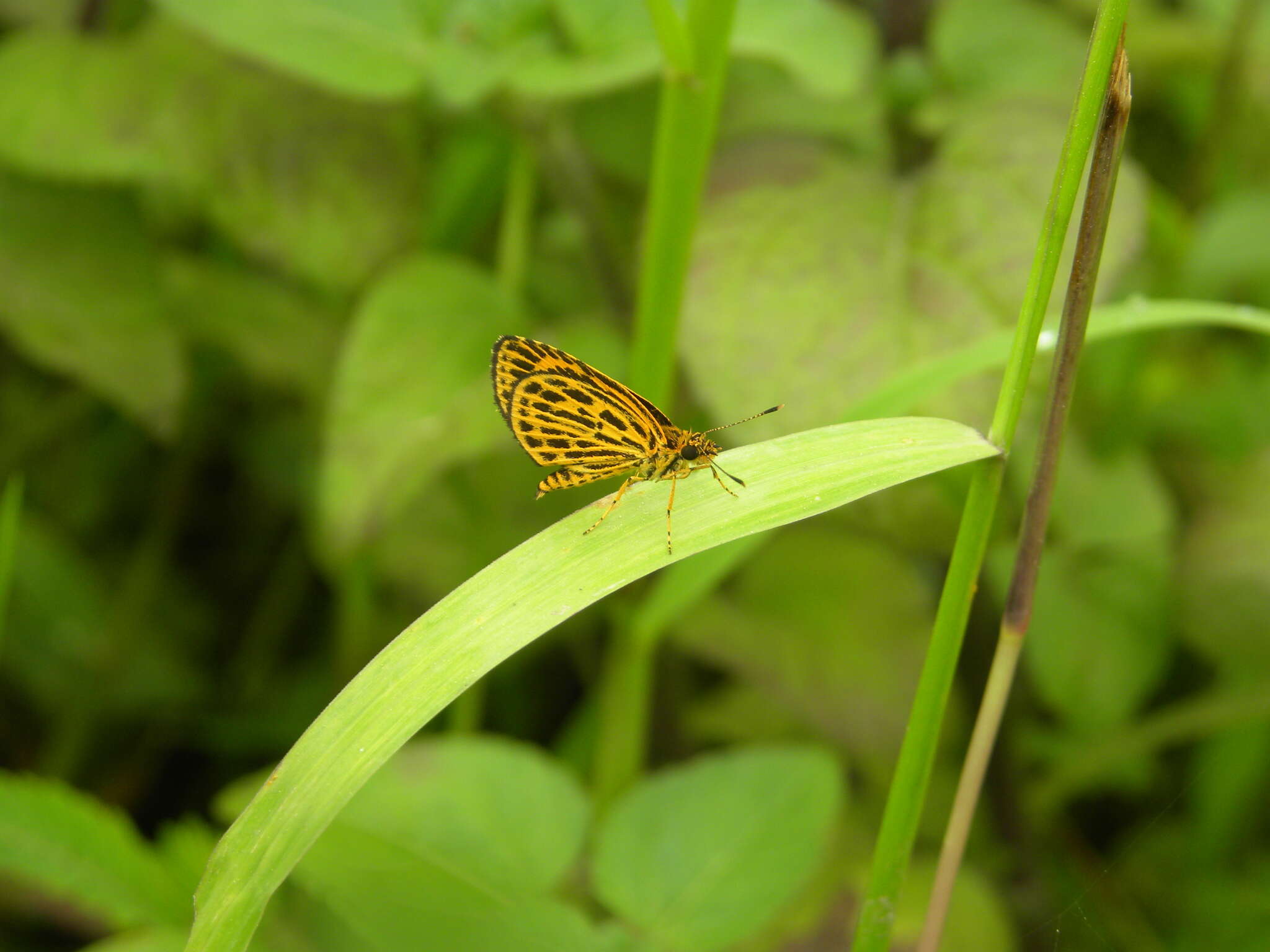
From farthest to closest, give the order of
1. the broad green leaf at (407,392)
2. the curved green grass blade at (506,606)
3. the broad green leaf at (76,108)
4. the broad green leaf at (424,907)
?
the broad green leaf at (76,108) → the broad green leaf at (407,392) → the broad green leaf at (424,907) → the curved green grass blade at (506,606)

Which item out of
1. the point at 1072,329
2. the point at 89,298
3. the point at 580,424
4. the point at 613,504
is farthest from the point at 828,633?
the point at 89,298

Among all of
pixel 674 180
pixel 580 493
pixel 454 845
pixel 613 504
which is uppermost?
pixel 674 180

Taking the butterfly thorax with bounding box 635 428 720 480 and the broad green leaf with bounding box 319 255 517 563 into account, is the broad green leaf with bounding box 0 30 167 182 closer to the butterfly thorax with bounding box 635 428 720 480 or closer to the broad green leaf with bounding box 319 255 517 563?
the broad green leaf with bounding box 319 255 517 563

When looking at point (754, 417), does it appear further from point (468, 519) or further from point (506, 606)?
point (468, 519)

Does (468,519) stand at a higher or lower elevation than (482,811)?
higher

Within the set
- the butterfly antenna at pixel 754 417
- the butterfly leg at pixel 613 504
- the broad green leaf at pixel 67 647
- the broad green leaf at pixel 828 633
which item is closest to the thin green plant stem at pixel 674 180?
the butterfly antenna at pixel 754 417

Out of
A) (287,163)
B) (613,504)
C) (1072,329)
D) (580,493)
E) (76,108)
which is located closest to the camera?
(1072,329)

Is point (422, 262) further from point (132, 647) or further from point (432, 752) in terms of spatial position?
point (132, 647)

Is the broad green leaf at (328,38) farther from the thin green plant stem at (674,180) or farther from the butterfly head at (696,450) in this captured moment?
the butterfly head at (696,450)
